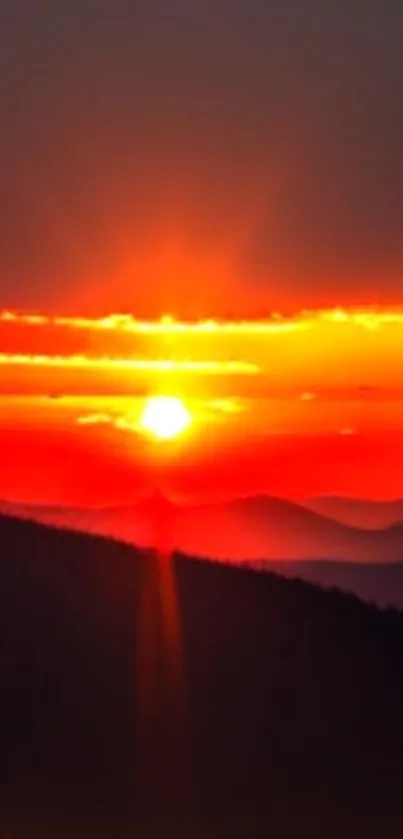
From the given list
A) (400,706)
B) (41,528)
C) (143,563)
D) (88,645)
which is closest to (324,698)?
(400,706)

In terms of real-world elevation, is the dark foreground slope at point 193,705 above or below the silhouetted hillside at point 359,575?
below

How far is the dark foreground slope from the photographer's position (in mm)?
24062

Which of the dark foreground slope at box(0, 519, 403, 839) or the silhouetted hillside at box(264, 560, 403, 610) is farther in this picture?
the silhouetted hillside at box(264, 560, 403, 610)

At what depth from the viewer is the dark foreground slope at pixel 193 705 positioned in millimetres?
24062

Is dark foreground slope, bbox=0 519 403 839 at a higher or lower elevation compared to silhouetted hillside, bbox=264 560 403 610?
lower

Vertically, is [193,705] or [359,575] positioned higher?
[359,575]

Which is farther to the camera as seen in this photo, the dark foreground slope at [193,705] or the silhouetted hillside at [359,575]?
the silhouetted hillside at [359,575]

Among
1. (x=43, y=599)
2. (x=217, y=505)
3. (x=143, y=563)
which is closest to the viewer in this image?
(x=43, y=599)

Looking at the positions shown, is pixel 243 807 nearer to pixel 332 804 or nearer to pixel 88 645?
pixel 332 804

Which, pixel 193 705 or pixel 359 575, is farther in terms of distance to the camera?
pixel 359 575

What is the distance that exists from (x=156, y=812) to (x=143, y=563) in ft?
27.8

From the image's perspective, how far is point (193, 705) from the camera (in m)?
27.4

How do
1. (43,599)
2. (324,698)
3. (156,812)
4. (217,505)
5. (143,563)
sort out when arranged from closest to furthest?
(156,812) → (324,698) → (43,599) → (143,563) → (217,505)

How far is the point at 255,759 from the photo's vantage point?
25875 millimetres
